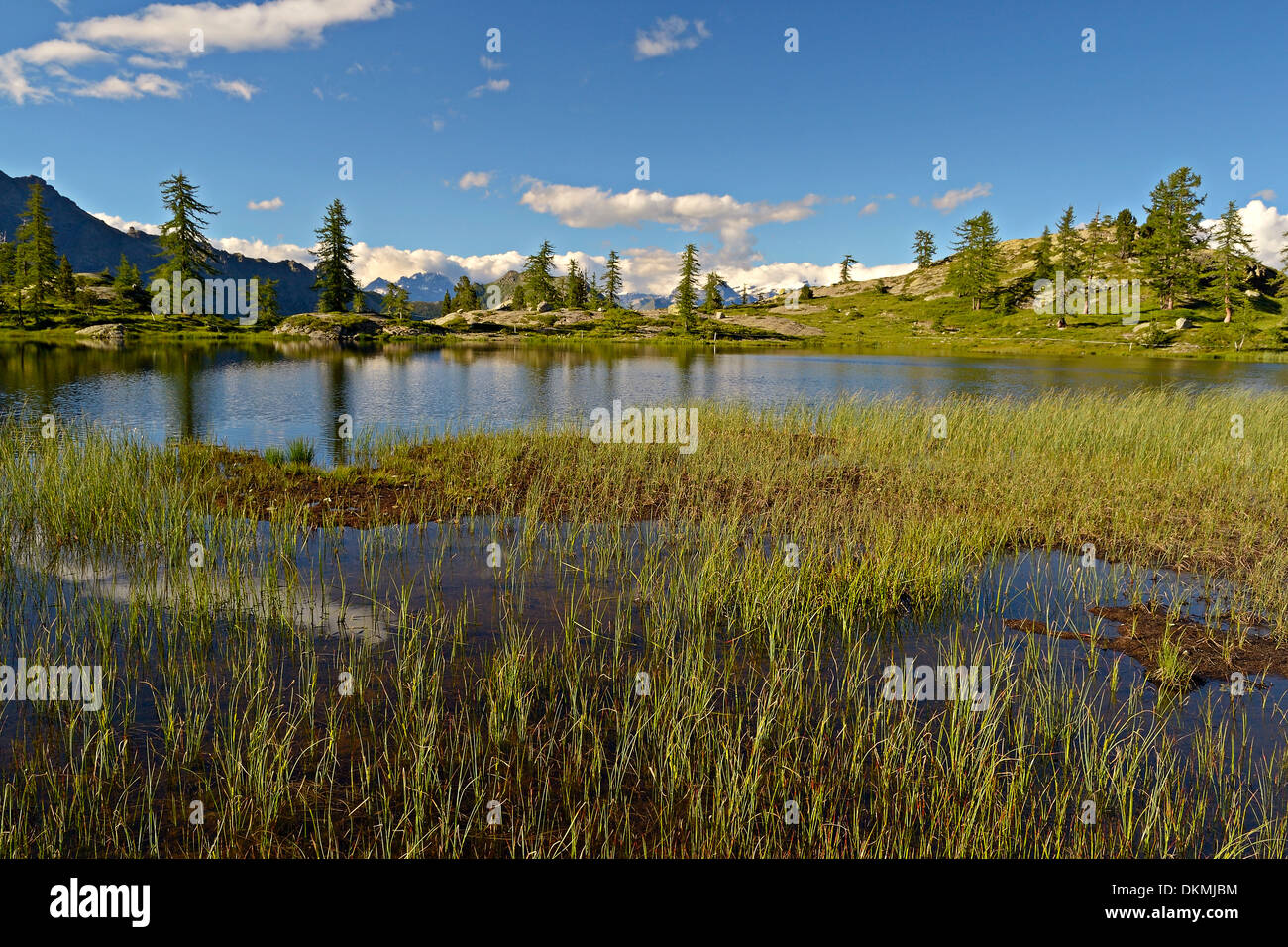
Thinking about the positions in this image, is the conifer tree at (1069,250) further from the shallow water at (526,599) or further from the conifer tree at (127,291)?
the conifer tree at (127,291)

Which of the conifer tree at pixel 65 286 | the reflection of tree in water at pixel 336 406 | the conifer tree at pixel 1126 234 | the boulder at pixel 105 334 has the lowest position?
the reflection of tree in water at pixel 336 406

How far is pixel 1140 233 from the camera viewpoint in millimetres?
110125

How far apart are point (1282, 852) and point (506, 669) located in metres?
6.23

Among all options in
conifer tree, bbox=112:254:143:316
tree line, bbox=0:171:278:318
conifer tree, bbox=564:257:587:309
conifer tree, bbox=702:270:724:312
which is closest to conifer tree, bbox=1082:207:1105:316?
conifer tree, bbox=702:270:724:312

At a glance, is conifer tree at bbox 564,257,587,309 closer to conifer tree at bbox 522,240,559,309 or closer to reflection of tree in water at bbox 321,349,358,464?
conifer tree at bbox 522,240,559,309

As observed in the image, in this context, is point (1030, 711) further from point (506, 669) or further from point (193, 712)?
point (193, 712)

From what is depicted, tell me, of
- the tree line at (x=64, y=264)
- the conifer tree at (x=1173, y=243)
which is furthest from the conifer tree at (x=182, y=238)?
the conifer tree at (x=1173, y=243)

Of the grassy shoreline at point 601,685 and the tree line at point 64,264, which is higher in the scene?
the tree line at point 64,264

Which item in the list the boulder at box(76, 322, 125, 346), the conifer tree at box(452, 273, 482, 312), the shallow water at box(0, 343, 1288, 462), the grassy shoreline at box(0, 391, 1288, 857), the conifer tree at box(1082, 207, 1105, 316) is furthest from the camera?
the conifer tree at box(452, 273, 482, 312)

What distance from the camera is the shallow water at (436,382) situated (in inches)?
960

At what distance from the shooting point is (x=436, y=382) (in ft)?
127

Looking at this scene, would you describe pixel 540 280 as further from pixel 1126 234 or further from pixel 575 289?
pixel 1126 234

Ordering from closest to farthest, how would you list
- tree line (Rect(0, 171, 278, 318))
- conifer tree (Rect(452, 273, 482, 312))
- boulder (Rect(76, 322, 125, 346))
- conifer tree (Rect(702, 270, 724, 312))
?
boulder (Rect(76, 322, 125, 346)) < tree line (Rect(0, 171, 278, 318)) < conifer tree (Rect(702, 270, 724, 312)) < conifer tree (Rect(452, 273, 482, 312))

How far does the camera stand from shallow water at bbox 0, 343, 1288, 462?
80.0ft
